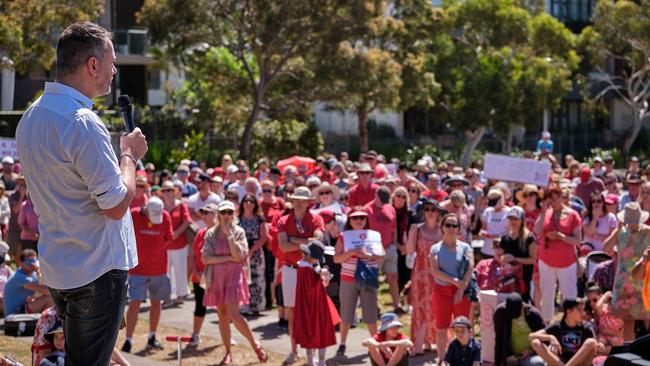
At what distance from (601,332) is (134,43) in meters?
33.0

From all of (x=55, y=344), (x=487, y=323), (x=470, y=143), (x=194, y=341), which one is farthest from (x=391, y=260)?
(x=470, y=143)

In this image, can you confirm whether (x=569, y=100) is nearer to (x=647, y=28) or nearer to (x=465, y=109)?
(x=647, y=28)

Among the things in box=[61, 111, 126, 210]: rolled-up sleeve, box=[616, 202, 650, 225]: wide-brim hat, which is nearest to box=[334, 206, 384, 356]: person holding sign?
box=[616, 202, 650, 225]: wide-brim hat

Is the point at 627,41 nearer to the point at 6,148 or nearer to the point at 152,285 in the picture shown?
the point at 6,148

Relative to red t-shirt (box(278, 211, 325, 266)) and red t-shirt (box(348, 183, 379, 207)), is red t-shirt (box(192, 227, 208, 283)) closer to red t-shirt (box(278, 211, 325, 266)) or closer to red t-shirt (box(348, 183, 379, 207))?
red t-shirt (box(278, 211, 325, 266))

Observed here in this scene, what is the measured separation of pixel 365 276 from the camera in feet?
38.4

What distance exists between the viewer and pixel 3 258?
42.3ft

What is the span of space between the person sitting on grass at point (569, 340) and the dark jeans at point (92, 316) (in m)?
6.38

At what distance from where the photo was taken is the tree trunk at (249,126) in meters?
32.4

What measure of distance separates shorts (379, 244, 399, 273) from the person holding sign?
1.96 m

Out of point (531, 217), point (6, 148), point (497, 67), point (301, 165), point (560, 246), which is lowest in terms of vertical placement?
point (560, 246)

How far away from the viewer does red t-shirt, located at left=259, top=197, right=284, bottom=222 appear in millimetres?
14180

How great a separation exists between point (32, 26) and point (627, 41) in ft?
95.9

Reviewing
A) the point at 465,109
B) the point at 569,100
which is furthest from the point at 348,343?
the point at 569,100
